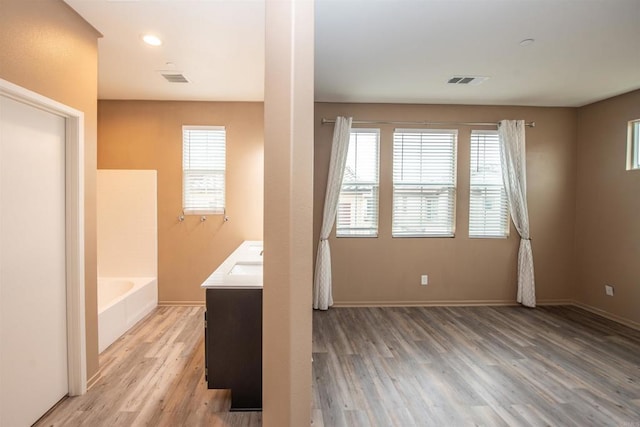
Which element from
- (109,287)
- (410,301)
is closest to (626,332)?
(410,301)

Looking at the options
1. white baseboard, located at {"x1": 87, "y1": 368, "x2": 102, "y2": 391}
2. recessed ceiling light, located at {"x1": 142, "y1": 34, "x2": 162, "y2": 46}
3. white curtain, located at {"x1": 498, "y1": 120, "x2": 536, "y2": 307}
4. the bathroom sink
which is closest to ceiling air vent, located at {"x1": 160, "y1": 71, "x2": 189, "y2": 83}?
recessed ceiling light, located at {"x1": 142, "y1": 34, "x2": 162, "y2": 46}

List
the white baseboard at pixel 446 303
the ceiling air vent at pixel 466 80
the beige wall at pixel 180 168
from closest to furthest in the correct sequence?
the ceiling air vent at pixel 466 80
the beige wall at pixel 180 168
the white baseboard at pixel 446 303

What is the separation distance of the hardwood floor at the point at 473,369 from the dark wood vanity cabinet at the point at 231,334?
59cm

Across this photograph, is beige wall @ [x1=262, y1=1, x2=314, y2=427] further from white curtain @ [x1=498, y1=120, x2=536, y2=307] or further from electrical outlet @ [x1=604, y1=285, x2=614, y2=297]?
electrical outlet @ [x1=604, y1=285, x2=614, y2=297]

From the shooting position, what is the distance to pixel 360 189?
4.15 meters

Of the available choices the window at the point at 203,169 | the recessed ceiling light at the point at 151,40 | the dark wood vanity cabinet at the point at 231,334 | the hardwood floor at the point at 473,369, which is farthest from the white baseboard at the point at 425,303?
the recessed ceiling light at the point at 151,40

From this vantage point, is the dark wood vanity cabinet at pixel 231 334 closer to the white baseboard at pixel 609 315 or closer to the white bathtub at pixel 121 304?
the white bathtub at pixel 121 304

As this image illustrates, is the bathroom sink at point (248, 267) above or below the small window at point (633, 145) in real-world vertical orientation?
below

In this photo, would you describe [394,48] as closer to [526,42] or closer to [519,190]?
[526,42]

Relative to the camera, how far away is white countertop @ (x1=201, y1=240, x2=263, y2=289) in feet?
6.69

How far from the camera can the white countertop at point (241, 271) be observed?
2.04 metres

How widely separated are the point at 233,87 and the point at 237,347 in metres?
2.73

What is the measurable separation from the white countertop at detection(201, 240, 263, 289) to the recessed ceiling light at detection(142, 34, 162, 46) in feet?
6.01

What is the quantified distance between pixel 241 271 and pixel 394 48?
7.49 feet
